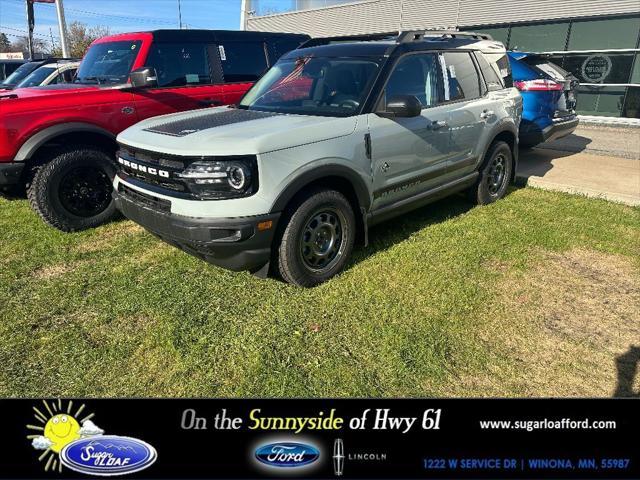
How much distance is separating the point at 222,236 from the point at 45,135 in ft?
8.91

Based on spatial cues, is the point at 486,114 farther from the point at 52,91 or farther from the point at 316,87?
the point at 52,91

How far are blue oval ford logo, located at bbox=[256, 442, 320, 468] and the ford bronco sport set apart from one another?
3.81m

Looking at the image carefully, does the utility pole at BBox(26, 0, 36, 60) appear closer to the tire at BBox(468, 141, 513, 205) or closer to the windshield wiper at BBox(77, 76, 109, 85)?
the windshield wiper at BBox(77, 76, 109, 85)

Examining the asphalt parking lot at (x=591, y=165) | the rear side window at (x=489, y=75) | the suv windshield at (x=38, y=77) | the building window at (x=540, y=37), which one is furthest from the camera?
the building window at (x=540, y=37)

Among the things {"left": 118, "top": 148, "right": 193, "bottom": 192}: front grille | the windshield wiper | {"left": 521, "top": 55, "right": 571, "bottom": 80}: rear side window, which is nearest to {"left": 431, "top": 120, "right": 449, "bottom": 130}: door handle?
{"left": 118, "top": 148, "right": 193, "bottom": 192}: front grille

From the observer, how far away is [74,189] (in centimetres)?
490

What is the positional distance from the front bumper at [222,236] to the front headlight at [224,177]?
0.18 m

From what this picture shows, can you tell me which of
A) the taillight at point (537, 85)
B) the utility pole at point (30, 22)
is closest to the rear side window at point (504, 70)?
the taillight at point (537, 85)

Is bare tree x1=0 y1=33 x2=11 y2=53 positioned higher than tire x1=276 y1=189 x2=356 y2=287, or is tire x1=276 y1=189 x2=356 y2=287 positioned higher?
bare tree x1=0 y1=33 x2=11 y2=53

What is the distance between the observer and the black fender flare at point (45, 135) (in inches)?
178

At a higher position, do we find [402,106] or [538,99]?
[402,106]

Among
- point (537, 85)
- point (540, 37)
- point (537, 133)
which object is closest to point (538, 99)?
point (537, 85)

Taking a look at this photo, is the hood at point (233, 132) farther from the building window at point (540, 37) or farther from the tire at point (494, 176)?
the building window at point (540, 37)

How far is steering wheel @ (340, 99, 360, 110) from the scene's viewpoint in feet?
12.5
